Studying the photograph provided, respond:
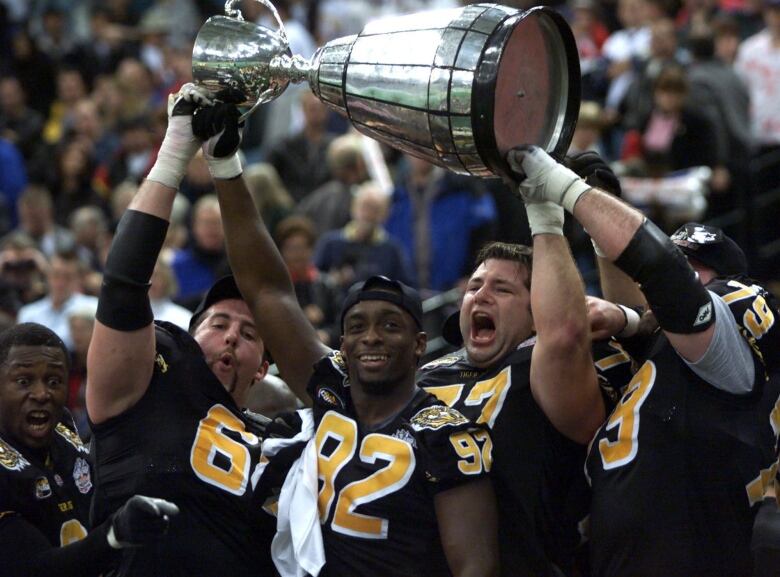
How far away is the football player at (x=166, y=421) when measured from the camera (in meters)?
3.99

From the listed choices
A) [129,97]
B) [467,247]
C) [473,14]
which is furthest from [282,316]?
[129,97]

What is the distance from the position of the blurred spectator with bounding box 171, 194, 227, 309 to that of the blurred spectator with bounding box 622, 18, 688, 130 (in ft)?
9.69

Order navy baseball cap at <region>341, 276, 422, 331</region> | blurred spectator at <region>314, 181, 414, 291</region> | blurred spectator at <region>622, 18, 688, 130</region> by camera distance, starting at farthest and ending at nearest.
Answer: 1. blurred spectator at <region>622, 18, 688, 130</region>
2. blurred spectator at <region>314, 181, 414, 291</region>
3. navy baseball cap at <region>341, 276, 422, 331</region>

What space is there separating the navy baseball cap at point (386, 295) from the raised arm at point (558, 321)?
39 cm

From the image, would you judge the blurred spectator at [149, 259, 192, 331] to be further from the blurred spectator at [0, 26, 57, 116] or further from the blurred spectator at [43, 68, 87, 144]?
the blurred spectator at [0, 26, 57, 116]

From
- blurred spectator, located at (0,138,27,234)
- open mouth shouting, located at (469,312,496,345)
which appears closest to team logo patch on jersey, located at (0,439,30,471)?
open mouth shouting, located at (469,312,496,345)

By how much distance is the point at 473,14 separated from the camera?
12.5 ft

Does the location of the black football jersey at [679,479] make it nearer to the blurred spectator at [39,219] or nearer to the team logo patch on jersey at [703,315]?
the team logo patch on jersey at [703,315]

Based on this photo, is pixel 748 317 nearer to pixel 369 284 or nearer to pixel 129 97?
pixel 369 284

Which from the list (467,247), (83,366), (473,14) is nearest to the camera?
(473,14)

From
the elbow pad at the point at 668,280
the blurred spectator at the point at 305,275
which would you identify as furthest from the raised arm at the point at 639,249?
the blurred spectator at the point at 305,275

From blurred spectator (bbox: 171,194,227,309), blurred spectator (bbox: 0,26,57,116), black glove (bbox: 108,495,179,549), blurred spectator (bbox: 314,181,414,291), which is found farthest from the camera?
blurred spectator (bbox: 0,26,57,116)

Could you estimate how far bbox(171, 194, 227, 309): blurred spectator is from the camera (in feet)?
28.3

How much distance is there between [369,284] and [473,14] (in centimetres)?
86
